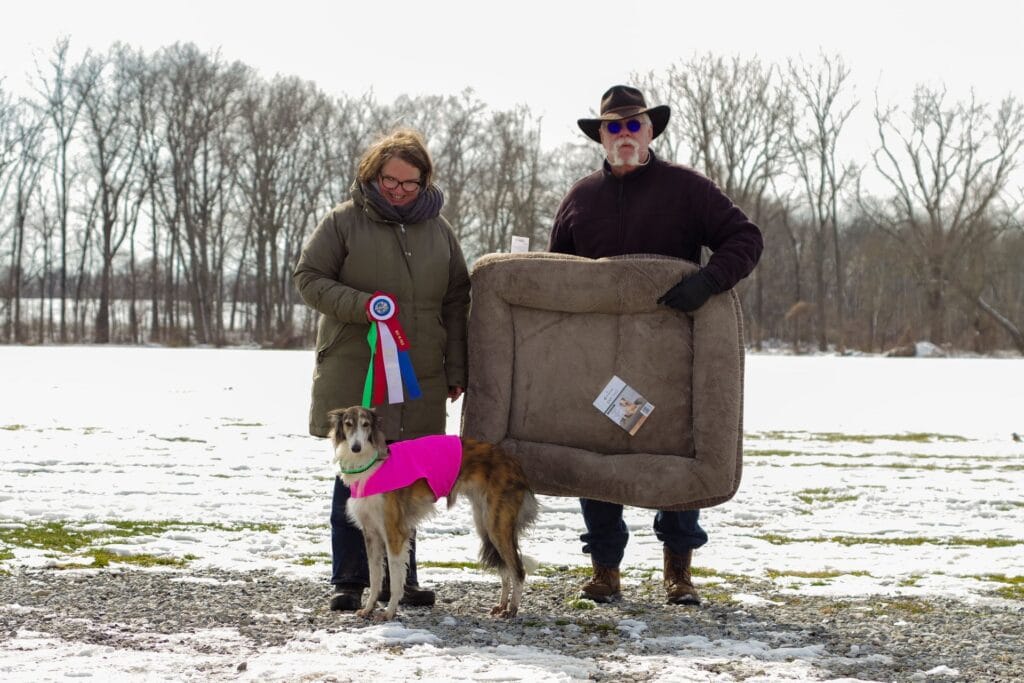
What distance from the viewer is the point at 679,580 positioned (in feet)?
20.2

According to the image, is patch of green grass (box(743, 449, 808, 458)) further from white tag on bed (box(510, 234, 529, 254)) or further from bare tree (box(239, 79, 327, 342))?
bare tree (box(239, 79, 327, 342))

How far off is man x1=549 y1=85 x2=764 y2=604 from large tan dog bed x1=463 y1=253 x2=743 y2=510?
0.21m

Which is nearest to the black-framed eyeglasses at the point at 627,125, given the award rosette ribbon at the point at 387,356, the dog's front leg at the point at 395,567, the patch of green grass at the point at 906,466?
the award rosette ribbon at the point at 387,356

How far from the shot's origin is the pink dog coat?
5.46m

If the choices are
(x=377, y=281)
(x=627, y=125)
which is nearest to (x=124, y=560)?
(x=377, y=281)

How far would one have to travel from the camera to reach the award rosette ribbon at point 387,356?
5.62 metres

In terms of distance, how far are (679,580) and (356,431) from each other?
2103 millimetres

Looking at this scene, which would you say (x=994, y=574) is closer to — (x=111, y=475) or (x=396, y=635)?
(x=396, y=635)

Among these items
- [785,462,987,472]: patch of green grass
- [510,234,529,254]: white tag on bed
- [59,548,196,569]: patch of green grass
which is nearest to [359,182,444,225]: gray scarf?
[510,234,529,254]: white tag on bed

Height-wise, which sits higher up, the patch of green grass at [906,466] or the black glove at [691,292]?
the black glove at [691,292]

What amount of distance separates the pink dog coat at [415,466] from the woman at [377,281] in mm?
442

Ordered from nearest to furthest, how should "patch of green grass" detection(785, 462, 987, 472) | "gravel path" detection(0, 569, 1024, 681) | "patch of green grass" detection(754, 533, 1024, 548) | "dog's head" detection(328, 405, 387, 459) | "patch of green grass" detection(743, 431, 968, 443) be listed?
"gravel path" detection(0, 569, 1024, 681), "dog's head" detection(328, 405, 387, 459), "patch of green grass" detection(754, 533, 1024, 548), "patch of green grass" detection(785, 462, 987, 472), "patch of green grass" detection(743, 431, 968, 443)

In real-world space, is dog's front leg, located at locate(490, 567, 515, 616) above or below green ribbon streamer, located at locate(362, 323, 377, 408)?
below

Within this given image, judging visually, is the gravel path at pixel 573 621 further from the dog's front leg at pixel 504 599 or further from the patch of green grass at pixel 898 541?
the patch of green grass at pixel 898 541
